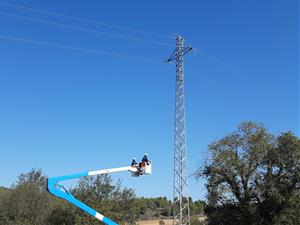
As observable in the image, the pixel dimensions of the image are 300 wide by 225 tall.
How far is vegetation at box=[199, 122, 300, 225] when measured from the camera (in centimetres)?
5175

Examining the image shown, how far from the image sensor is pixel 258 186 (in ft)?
170

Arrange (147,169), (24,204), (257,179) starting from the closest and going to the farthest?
(147,169) → (257,179) → (24,204)

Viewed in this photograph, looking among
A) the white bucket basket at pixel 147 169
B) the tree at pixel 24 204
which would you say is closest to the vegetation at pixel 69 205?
the tree at pixel 24 204

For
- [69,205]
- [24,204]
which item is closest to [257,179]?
[69,205]

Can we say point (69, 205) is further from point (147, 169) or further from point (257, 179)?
point (147, 169)

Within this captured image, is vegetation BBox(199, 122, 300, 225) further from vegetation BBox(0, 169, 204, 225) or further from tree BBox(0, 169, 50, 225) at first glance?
tree BBox(0, 169, 50, 225)

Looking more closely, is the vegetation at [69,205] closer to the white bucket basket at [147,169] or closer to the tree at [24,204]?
the tree at [24,204]

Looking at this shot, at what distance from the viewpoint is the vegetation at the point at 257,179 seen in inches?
2037

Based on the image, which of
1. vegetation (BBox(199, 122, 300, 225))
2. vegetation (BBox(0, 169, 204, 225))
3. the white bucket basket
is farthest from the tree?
the white bucket basket

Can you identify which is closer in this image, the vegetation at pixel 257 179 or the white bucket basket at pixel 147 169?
the white bucket basket at pixel 147 169

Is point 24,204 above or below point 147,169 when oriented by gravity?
above

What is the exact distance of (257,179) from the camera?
171ft

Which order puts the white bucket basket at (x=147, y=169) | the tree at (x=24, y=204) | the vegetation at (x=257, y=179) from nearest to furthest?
the white bucket basket at (x=147, y=169) < the vegetation at (x=257, y=179) < the tree at (x=24, y=204)

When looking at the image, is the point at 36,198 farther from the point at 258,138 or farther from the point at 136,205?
the point at 258,138
